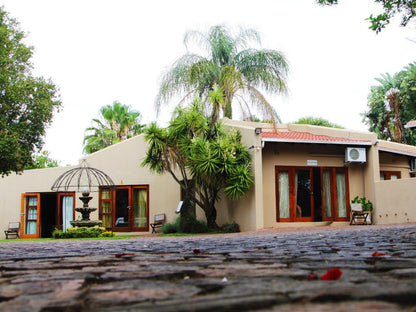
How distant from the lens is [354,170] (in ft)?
55.1

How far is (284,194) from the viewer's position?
16047 millimetres

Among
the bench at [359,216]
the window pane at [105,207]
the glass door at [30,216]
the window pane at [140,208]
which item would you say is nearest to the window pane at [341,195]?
the bench at [359,216]

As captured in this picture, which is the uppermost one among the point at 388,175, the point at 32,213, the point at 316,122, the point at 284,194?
the point at 316,122

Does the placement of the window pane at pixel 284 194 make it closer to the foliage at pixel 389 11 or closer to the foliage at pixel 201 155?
the foliage at pixel 201 155

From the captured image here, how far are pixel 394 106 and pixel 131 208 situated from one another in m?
20.8

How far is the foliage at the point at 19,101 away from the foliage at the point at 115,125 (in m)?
12.2

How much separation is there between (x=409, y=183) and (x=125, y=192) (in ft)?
35.2

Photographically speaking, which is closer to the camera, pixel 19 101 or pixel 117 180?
pixel 19 101

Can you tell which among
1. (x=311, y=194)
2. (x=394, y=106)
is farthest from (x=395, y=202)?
(x=394, y=106)

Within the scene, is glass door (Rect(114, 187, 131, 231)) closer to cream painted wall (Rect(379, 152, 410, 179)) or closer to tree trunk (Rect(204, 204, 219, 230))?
tree trunk (Rect(204, 204, 219, 230))

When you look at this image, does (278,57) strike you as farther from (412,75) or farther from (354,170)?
(412,75)

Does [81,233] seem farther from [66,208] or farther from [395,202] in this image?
[395,202]

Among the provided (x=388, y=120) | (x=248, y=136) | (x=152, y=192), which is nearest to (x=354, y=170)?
(x=248, y=136)

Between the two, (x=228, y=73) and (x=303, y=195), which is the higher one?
(x=228, y=73)
